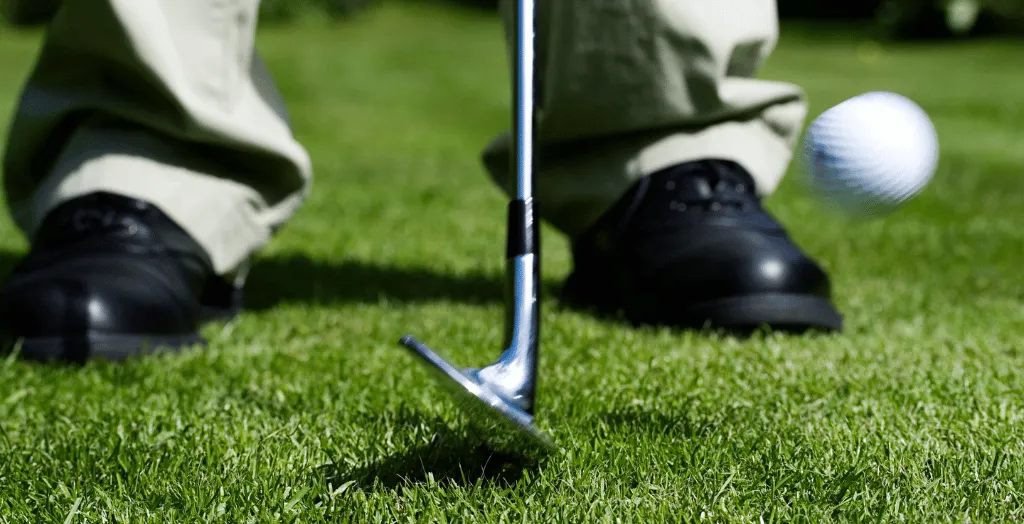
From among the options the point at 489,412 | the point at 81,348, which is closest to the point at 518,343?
the point at 489,412

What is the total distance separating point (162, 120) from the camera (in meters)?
2.08

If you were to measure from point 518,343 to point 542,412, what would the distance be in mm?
326

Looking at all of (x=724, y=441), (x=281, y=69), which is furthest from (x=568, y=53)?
(x=281, y=69)

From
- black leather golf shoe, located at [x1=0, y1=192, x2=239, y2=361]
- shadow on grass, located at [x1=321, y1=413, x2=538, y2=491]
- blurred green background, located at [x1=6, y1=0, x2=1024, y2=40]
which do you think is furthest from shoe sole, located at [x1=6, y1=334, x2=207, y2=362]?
blurred green background, located at [x1=6, y1=0, x2=1024, y2=40]

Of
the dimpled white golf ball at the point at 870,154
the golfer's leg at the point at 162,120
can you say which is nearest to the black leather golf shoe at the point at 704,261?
the dimpled white golf ball at the point at 870,154

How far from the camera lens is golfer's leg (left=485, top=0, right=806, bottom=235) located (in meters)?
2.01

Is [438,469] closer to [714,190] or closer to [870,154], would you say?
[870,154]

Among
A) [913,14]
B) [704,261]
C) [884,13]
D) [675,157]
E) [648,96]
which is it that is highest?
[648,96]

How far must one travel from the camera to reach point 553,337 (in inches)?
78.7

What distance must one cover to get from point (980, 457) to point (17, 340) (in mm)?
1571

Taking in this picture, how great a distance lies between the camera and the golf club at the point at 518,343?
0.97 metres

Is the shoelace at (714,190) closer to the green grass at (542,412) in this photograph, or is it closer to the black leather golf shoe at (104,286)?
the green grass at (542,412)

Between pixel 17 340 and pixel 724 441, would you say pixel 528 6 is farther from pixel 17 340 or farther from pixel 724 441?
pixel 17 340

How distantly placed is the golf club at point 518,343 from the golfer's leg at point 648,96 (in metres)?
0.68
